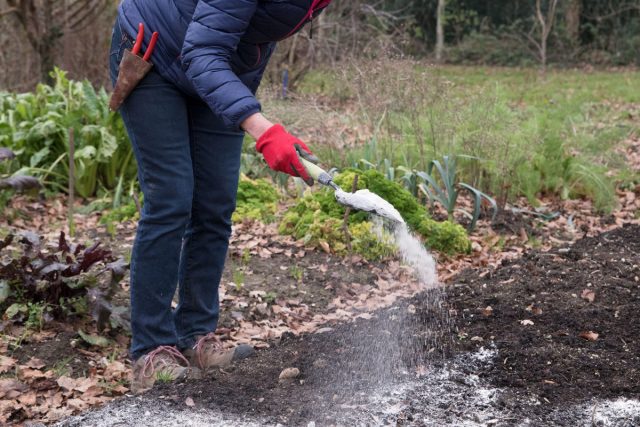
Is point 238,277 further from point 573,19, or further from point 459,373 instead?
point 573,19

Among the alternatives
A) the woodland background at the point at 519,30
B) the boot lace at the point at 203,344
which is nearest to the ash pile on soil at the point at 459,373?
the boot lace at the point at 203,344

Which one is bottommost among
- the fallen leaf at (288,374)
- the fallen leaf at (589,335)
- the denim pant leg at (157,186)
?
the fallen leaf at (288,374)

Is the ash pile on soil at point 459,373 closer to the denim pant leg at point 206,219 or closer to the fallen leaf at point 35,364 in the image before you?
the denim pant leg at point 206,219

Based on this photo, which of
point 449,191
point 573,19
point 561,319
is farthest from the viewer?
point 573,19

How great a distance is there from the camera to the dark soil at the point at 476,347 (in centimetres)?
281

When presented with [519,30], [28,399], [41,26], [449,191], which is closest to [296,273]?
[449,191]

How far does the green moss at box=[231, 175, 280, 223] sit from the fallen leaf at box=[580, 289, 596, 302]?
2278 millimetres

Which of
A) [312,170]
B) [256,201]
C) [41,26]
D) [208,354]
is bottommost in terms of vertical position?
[208,354]

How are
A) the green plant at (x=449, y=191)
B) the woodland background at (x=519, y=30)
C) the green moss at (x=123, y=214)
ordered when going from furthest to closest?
1. the woodland background at (x=519, y=30)
2. the green moss at (x=123, y=214)
3. the green plant at (x=449, y=191)

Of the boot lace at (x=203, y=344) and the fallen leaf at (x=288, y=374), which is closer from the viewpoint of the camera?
the fallen leaf at (x=288, y=374)

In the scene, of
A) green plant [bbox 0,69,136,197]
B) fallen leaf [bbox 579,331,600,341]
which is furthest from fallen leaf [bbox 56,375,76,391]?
green plant [bbox 0,69,136,197]

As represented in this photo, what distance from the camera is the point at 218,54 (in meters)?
2.52

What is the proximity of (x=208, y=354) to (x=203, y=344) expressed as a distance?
46 mm

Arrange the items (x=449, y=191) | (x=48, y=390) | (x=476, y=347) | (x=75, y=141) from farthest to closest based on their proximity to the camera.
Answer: (x=75, y=141) < (x=449, y=191) < (x=476, y=347) < (x=48, y=390)
